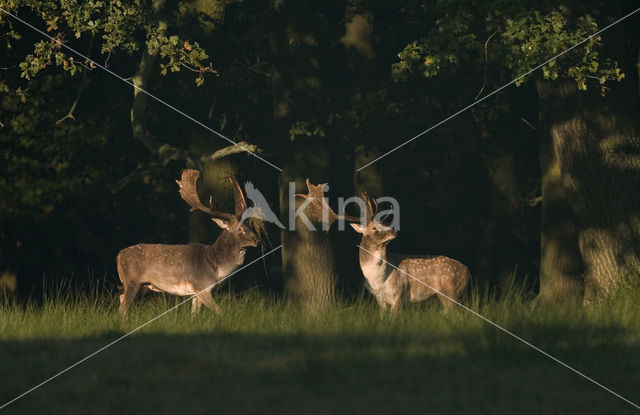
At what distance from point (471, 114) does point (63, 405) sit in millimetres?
11757

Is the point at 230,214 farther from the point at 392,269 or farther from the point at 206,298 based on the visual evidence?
the point at 392,269

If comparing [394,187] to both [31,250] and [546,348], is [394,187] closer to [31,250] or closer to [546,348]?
[31,250]

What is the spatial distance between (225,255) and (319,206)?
1411 millimetres

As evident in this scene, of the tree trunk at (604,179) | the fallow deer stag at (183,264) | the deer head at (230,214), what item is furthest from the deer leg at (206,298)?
the tree trunk at (604,179)

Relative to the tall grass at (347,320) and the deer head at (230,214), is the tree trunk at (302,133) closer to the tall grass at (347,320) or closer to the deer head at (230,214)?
the deer head at (230,214)

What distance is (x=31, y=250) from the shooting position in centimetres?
1845

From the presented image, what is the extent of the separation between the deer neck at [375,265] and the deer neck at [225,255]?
1715 mm

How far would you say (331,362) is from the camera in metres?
9.05

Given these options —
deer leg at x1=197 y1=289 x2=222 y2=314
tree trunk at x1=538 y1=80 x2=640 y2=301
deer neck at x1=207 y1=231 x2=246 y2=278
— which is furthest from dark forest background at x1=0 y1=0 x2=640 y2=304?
deer leg at x1=197 y1=289 x2=222 y2=314

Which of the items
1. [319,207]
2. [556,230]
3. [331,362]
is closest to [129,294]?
[319,207]

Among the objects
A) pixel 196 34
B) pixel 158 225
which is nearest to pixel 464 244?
pixel 158 225

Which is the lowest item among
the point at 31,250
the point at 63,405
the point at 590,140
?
the point at 63,405

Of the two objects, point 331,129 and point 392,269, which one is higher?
point 331,129

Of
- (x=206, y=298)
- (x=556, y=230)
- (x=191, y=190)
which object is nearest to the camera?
(x=206, y=298)
